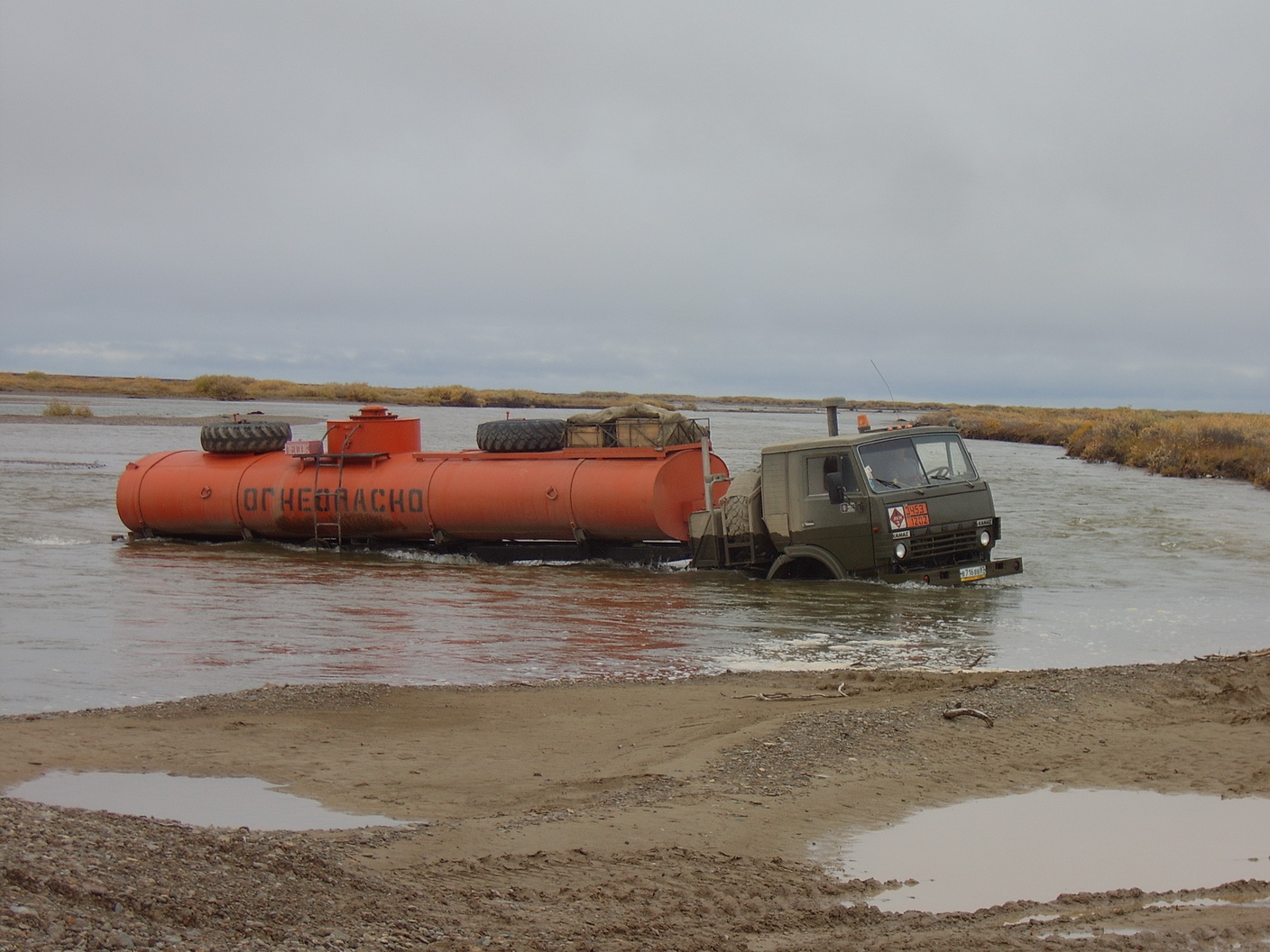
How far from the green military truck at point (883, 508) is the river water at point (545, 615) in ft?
1.12

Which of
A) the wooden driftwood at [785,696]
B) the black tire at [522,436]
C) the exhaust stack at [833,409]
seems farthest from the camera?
the black tire at [522,436]

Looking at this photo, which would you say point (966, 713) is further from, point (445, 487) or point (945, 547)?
point (445, 487)

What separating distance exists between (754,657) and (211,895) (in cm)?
693

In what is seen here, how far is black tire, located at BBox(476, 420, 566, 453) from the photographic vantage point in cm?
1841

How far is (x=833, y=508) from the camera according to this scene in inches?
564

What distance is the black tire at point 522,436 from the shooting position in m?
18.4

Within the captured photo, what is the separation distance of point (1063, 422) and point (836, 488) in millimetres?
53548

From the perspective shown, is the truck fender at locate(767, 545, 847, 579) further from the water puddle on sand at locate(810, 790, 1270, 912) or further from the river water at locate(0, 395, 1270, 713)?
the water puddle on sand at locate(810, 790, 1270, 912)

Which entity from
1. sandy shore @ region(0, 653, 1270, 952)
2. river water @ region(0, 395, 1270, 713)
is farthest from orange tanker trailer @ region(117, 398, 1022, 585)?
sandy shore @ region(0, 653, 1270, 952)

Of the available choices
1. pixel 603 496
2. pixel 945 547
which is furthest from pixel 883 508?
pixel 603 496

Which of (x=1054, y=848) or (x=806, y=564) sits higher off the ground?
(x=806, y=564)

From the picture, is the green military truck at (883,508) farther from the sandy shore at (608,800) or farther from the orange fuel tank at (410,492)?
the sandy shore at (608,800)

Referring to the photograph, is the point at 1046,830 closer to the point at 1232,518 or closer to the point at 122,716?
the point at 122,716

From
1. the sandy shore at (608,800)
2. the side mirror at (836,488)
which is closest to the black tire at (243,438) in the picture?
the side mirror at (836,488)
